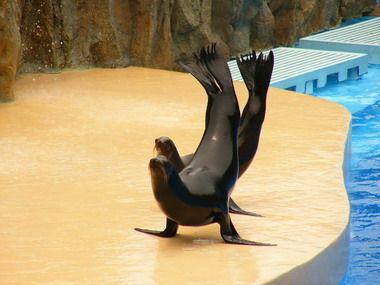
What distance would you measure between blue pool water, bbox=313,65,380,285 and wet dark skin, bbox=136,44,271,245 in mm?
1133

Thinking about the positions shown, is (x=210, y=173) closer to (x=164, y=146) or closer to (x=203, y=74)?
(x=164, y=146)

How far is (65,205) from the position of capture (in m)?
5.84

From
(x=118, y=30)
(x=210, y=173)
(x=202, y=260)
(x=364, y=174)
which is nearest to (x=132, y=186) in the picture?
(x=210, y=173)

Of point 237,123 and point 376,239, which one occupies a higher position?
point 237,123

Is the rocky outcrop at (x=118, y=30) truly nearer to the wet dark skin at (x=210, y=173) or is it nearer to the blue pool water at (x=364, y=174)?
the blue pool water at (x=364, y=174)

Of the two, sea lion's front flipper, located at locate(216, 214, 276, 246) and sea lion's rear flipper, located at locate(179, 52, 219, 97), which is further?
sea lion's rear flipper, located at locate(179, 52, 219, 97)

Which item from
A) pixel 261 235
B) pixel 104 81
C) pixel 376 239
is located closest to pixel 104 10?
pixel 104 81

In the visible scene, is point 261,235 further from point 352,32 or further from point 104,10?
point 352,32

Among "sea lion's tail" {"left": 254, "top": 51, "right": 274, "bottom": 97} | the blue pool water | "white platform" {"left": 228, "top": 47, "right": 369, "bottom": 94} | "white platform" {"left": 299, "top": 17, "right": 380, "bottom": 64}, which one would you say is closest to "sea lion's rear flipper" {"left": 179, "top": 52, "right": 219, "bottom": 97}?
"sea lion's tail" {"left": 254, "top": 51, "right": 274, "bottom": 97}

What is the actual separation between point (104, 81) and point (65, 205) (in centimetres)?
402

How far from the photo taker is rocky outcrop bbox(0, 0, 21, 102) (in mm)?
8578

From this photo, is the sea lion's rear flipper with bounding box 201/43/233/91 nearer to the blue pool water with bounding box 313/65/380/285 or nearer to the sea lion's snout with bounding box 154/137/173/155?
the sea lion's snout with bounding box 154/137/173/155

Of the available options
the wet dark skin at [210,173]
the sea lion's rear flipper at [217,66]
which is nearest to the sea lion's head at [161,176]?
the wet dark skin at [210,173]

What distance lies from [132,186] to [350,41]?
7789 mm
